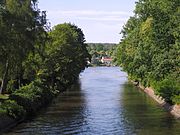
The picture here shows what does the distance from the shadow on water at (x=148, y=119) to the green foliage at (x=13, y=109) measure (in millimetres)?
11475

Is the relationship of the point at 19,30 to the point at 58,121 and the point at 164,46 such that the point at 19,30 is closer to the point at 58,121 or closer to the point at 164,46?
the point at 58,121

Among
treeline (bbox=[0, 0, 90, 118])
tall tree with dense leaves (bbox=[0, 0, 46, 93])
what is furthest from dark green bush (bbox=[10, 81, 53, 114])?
tall tree with dense leaves (bbox=[0, 0, 46, 93])

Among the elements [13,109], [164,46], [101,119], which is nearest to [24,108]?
[13,109]

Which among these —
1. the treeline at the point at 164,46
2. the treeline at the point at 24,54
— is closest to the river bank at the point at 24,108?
the treeline at the point at 24,54

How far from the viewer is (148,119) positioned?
172 ft

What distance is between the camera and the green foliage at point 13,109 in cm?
4778

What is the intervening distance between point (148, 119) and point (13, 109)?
48.9 ft

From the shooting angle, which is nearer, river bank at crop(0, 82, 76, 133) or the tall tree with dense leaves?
river bank at crop(0, 82, 76, 133)

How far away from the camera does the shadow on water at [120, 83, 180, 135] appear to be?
147 ft

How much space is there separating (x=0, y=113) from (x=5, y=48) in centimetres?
669

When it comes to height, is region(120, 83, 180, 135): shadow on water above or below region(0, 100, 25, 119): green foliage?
below

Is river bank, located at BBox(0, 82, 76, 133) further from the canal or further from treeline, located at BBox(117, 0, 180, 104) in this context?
treeline, located at BBox(117, 0, 180, 104)

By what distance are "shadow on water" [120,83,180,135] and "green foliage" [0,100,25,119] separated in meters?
11.5

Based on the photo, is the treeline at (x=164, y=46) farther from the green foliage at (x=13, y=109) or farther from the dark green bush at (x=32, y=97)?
the green foliage at (x=13, y=109)
